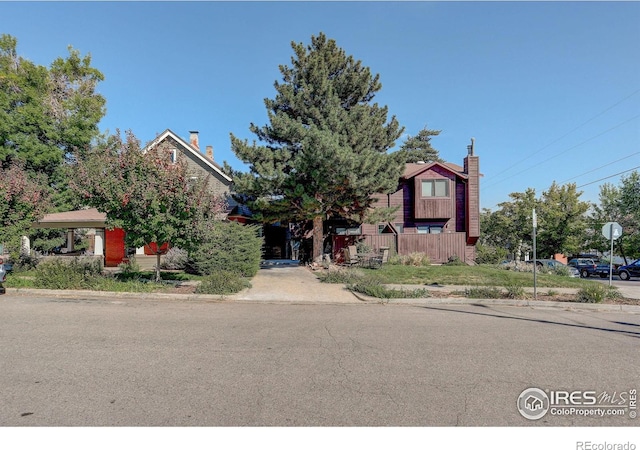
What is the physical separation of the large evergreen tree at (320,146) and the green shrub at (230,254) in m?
3.17

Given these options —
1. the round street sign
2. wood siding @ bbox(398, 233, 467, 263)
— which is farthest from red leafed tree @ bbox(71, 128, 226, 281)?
wood siding @ bbox(398, 233, 467, 263)

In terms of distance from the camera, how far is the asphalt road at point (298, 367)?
3539mm

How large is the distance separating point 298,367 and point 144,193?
8.71 metres

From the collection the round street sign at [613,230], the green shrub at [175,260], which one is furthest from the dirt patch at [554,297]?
the green shrub at [175,260]

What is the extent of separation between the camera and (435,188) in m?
25.1

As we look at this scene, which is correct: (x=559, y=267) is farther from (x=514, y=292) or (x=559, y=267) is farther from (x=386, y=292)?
(x=386, y=292)

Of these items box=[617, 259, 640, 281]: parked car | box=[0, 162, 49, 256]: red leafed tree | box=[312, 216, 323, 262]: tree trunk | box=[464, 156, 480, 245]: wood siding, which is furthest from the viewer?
box=[617, 259, 640, 281]: parked car

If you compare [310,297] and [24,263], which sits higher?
[24,263]

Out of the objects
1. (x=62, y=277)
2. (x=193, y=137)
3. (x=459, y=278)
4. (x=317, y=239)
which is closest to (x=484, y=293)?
(x=459, y=278)

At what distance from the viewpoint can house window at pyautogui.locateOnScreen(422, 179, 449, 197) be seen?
25047 mm

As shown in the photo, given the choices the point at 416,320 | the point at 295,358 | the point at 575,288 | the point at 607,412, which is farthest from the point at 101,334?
the point at 575,288

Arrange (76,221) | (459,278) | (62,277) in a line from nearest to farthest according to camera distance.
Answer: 1. (62,277)
2. (459,278)
3. (76,221)

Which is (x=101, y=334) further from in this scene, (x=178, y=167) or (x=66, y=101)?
(x=66, y=101)

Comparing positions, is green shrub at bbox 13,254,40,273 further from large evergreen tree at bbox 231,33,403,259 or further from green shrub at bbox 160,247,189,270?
large evergreen tree at bbox 231,33,403,259
